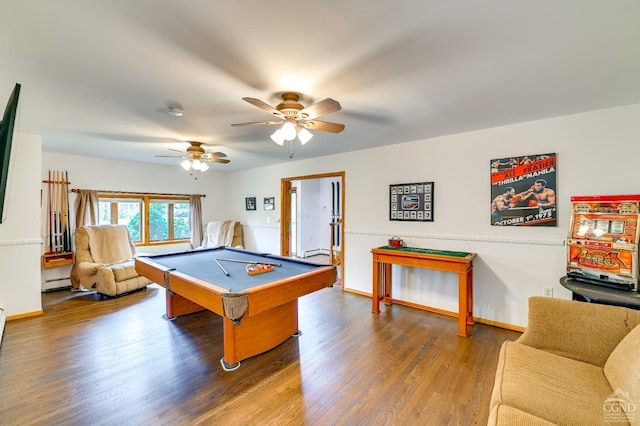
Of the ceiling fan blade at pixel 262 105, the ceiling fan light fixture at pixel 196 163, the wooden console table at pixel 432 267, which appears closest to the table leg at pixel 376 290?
the wooden console table at pixel 432 267

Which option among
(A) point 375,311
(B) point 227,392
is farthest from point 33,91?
(A) point 375,311

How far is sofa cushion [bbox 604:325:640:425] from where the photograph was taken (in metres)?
1.19

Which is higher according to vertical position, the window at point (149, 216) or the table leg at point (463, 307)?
the window at point (149, 216)

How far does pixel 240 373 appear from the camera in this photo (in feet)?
7.40

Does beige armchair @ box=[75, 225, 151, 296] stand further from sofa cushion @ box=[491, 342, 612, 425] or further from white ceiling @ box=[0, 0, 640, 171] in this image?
sofa cushion @ box=[491, 342, 612, 425]

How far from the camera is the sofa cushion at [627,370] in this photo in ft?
3.90

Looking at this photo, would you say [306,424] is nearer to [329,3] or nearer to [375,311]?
[375,311]

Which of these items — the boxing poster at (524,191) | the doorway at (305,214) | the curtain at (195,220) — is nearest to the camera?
the boxing poster at (524,191)

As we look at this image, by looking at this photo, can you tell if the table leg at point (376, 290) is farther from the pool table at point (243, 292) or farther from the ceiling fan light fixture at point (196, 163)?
the ceiling fan light fixture at point (196, 163)

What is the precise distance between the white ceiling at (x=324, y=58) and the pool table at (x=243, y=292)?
5.07 feet

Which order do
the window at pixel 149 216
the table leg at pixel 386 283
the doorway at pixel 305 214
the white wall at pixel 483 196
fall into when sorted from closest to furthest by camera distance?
the white wall at pixel 483 196 < the table leg at pixel 386 283 < the window at pixel 149 216 < the doorway at pixel 305 214

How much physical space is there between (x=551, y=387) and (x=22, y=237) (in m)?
5.21

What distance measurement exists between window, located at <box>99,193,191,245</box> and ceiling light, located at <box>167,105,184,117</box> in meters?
3.70

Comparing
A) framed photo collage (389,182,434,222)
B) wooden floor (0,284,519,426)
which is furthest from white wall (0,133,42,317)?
framed photo collage (389,182,434,222)
